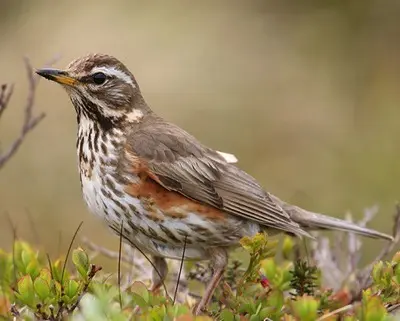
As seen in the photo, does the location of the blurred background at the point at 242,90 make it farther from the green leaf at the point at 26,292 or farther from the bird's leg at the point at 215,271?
the green leaf at the point at 26,292

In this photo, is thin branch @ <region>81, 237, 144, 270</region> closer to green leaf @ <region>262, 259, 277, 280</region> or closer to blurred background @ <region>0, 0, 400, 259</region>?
green leaf @ <region>262, 259, 277, 280</region>

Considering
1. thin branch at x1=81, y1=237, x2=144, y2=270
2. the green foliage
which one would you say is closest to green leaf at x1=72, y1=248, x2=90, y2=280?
the green foliage

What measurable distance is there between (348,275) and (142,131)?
143cm

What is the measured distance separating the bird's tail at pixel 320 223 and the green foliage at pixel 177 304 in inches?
39.2

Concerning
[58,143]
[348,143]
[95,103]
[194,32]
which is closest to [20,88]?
[58,143]

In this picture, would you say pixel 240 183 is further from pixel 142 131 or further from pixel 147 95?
pixel 147 95

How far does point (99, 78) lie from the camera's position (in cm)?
561

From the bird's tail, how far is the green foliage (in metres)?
1.00

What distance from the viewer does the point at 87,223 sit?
10.0 meters

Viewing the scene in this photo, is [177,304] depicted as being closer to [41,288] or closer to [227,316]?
[227,316]

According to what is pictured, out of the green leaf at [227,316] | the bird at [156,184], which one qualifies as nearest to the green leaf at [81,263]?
the green leaf at [227,316]

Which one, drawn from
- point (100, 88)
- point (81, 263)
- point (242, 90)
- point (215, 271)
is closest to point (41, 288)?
point (81, 263)

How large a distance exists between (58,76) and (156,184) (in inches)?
32.3

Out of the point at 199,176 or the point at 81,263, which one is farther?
the point at 199,176
